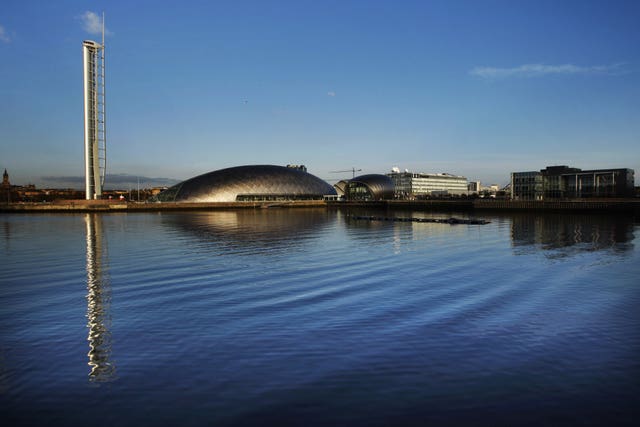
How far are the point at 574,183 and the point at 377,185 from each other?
6657cm

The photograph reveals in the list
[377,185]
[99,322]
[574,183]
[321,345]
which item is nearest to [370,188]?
[377,185]

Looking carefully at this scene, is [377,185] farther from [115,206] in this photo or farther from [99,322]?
[99,322]

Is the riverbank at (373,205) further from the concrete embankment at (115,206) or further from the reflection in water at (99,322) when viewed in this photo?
the reflection in water at (99,322)

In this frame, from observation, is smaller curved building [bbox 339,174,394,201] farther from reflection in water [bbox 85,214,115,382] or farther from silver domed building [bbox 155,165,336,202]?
reflection in water [bbox 85,214,115,382]

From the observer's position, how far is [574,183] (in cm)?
11231

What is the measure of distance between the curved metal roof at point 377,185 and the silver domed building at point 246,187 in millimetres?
29420

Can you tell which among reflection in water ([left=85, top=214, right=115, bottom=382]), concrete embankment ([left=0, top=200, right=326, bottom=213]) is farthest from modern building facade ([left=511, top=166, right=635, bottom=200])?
reflection in water ([left=85, top=214, right=115, bottom=382])

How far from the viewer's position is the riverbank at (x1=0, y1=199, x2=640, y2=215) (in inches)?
3240

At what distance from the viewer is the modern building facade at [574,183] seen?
106 m

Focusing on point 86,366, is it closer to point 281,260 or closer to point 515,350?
point 515,350

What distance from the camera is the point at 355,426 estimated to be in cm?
654

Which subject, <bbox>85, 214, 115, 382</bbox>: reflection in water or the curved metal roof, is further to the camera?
the curved metal roof

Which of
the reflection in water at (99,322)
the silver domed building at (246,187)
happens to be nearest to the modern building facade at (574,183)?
the silver domed building at (246,187)

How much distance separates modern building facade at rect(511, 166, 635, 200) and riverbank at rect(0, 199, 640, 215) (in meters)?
22.0
